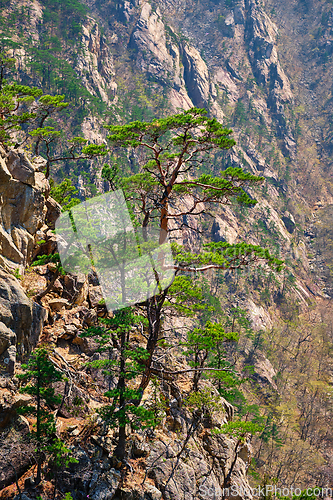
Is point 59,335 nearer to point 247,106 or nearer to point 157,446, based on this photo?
point 157,446

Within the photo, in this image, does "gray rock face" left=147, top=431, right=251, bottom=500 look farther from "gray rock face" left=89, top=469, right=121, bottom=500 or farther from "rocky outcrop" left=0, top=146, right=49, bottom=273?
"rocky outcrop" left=0, top=146, right=49, bottom=273

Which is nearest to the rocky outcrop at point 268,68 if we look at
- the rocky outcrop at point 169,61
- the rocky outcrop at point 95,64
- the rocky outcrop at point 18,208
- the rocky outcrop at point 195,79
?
the rocky outcrop at point 169,61

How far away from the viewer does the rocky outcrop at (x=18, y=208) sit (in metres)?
10.9

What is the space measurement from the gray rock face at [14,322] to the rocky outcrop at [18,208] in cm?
183

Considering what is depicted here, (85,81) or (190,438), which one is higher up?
(85,81)

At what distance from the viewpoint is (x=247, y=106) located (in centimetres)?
10456

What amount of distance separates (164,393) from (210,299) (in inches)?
1446

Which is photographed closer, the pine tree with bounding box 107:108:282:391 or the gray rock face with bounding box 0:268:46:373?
the gray rock face with bounding box 0:268:46:373

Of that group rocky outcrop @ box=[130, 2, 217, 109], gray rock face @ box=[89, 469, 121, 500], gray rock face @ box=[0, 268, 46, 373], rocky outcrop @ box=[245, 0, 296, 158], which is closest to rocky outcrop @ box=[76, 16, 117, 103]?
rocky outcrop @ box=[130, 2, 217, 109]

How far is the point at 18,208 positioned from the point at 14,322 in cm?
485

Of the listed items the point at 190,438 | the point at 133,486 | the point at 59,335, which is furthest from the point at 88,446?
the point at 190,438

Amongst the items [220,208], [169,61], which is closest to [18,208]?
[220,208]

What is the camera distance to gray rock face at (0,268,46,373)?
802cm

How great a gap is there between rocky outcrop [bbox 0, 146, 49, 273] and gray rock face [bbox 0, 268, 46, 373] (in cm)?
183
